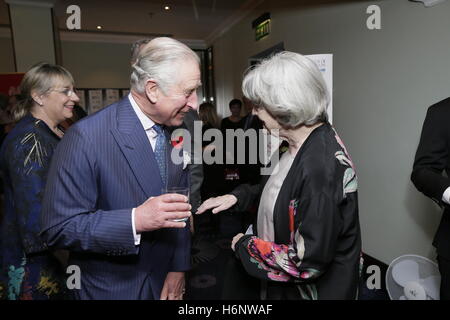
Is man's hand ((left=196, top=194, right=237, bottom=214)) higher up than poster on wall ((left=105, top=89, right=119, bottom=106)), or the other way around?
poster on wall ((left=105, top=89, right=119, bottom=106))

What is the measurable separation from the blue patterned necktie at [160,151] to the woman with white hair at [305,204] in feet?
1.13

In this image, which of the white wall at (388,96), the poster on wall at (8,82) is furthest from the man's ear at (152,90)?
the poster on wall at (8,82)

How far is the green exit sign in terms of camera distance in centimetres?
488

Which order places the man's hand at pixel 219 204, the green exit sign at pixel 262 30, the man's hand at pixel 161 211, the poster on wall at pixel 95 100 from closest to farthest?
1. the man's hand at pixel 161 211
2. the man's hand at pixel 219 204
3. the green exit sign at pixel 262 30
4. the poster on wall at pixel 95 100

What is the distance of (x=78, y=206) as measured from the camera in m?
0.94

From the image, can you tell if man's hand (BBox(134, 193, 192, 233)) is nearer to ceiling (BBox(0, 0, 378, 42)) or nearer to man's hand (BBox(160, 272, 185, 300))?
man's hand (BBox(160, 272, 185, 300))

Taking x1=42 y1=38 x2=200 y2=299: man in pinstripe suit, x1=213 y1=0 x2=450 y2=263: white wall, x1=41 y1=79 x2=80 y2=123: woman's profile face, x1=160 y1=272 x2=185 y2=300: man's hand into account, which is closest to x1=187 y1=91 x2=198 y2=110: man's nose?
x1=42 y1=38 x2=200 y2=299: man in pinstripe suit

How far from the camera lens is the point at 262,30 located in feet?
16.6

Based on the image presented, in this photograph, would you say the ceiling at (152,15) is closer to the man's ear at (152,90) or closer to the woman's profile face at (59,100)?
the woman's profile face at (59,100)

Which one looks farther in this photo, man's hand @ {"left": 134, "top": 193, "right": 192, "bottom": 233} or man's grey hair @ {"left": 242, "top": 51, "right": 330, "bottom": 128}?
man's grey hair @ {"left": 242, "top": 51, "right": 330, "bottom": 128}

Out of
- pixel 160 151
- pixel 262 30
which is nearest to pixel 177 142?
pixel 160 151

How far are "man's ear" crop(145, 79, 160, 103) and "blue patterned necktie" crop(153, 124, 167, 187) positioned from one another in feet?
0.41

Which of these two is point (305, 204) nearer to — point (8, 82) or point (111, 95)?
point (8, 82)

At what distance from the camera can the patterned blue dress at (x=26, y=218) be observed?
1381mm
